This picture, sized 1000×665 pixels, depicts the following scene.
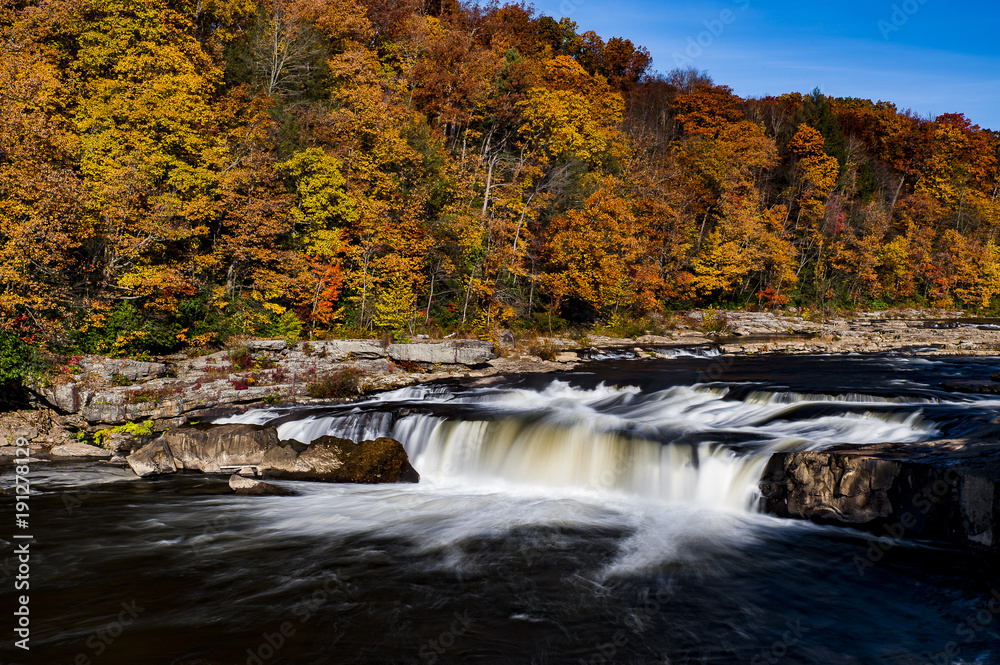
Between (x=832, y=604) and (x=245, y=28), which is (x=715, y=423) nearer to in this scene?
(x=832, y=604)

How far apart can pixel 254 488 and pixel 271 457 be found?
4.82ft

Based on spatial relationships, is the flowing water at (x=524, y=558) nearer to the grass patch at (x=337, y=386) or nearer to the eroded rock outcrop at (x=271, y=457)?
the eroded rock outcrop at (x=271, y=457)

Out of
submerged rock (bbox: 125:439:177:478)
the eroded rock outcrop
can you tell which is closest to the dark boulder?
the eroded rock outcrop

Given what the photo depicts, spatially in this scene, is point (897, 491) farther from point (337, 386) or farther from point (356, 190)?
point (356, 190)

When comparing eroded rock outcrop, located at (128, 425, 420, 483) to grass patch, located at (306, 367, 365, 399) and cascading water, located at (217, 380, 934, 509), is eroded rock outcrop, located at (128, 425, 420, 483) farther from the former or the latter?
grass patch, located at (306, 367, 365, 399)

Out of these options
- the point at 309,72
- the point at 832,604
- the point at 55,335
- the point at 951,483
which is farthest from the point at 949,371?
the point at 309,72

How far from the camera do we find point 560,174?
3162cm

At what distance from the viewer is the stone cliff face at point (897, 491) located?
336 inches

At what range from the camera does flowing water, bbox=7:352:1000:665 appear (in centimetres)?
659

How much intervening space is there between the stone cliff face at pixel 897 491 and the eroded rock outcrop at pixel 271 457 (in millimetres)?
8520

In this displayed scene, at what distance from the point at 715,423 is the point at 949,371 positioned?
14.0m

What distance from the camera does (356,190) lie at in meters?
25.8

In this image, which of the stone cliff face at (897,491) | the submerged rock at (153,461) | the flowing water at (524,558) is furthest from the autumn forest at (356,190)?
the stone cliff face at (897,491)

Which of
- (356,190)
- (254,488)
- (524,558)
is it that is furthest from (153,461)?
(356,190)
